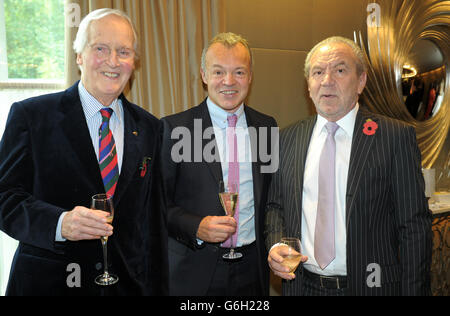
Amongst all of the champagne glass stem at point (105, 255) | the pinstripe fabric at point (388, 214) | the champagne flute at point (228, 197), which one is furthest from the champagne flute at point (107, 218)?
the pinstripe fabric at point (388, 214)

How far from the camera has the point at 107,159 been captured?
1.98 m

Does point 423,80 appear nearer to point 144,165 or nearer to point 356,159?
point 356,159

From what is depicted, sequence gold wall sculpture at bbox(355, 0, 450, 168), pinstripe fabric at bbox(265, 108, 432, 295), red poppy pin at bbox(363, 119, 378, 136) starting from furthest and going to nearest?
gold wall sculpture at bbox(355, 0, 450, 168) < red poppy pin at bbox(363, 119, 378, 136) < pinstripe fabric at bbox(265, 108, 432, 295)

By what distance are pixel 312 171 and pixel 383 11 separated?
2.54 meters

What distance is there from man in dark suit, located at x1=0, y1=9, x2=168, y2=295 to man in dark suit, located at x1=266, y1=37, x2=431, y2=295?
778 millimetres

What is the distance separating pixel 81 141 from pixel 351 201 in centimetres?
142

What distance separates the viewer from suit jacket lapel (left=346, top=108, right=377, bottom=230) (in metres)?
1.97

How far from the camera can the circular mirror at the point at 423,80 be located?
3.99 meters

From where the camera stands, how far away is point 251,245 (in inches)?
96.3

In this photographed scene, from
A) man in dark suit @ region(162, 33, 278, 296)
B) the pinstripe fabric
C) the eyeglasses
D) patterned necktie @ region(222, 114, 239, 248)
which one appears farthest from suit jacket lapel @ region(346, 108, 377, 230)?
the eyeglasses

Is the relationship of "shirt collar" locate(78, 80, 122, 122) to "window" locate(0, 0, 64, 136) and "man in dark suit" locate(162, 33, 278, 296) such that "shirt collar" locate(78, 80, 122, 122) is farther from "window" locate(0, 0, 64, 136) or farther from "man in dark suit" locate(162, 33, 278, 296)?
"window" locate(0, 0, 64, 136)

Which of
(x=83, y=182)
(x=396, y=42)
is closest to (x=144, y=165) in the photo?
(x=83, y=182)

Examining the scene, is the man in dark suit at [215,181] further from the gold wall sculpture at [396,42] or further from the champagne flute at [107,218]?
the gold wall sculpture at [396,42]

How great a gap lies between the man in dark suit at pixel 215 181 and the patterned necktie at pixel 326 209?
0.45 metres
